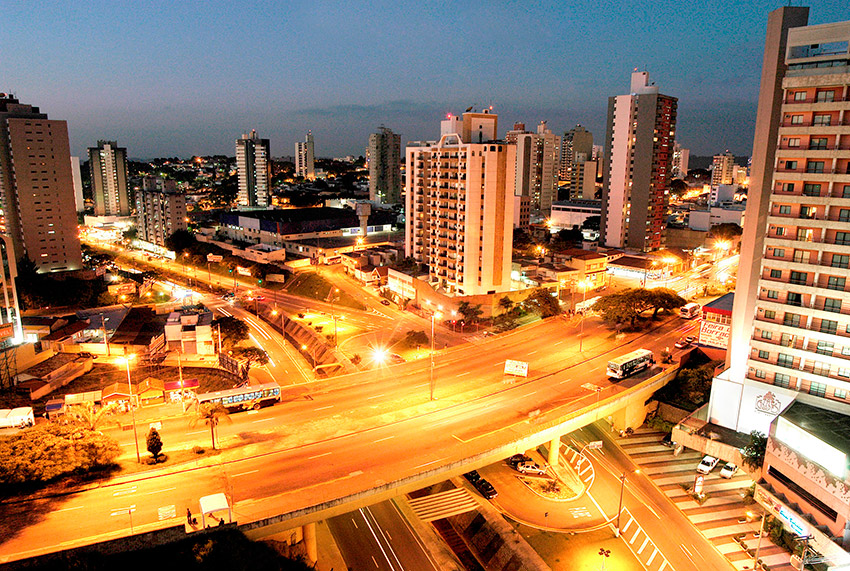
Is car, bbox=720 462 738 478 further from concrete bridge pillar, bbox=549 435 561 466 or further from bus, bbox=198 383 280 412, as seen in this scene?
bus, bbox=198 383 280 412

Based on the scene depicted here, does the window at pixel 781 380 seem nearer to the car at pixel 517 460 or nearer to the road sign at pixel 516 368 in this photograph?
the road sign at pixel 516 368

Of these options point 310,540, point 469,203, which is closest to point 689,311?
point 469,203

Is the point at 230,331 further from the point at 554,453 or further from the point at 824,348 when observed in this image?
the point at 824,348

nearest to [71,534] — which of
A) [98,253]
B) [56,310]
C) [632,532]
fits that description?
[632,532]

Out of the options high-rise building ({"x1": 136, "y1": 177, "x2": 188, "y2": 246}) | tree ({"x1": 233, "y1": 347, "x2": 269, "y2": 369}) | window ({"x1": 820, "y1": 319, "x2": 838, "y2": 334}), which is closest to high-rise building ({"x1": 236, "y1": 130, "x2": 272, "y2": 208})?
high-rise building ({"x1": 136, "y1": 177, "x2": 188, "y2": 246})

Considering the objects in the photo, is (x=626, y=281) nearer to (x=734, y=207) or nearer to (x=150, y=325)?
(x=734, y=207)
